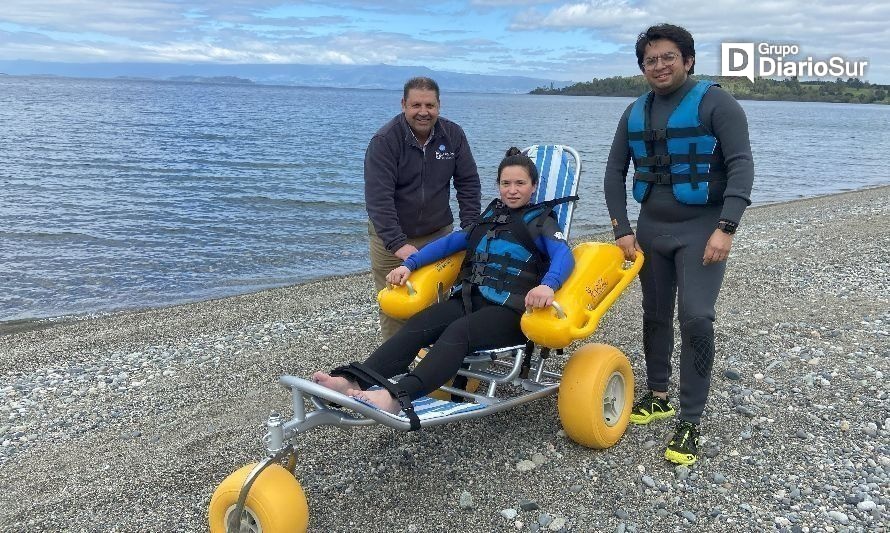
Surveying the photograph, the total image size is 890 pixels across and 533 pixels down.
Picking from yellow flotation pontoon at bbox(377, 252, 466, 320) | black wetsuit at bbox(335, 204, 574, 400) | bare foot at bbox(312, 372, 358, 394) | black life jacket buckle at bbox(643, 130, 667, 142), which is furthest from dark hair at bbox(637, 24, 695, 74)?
bare foot at bbox(312, 372, 358, 394)

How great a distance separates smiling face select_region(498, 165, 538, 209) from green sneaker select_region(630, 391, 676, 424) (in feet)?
6.25

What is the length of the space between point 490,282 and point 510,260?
218 mm

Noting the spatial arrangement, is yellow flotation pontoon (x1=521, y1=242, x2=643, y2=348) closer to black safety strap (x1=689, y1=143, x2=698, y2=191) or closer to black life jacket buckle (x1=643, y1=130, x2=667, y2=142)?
black safety strap (x1=689, y1=143, x2=698, y2=191)

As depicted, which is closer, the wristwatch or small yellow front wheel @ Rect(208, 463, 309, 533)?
small yellow front wheel @ Rect(208, 463, 309, 533)

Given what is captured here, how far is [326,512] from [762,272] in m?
8.60

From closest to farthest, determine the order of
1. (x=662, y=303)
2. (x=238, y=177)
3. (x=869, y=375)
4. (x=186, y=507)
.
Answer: (x=186, y=507)
(x=662, y=303)
(x=869, y=375)
(x=238, y=177)

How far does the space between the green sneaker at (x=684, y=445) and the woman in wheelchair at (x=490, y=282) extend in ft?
4.16

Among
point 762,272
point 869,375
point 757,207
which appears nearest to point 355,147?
point 757,207

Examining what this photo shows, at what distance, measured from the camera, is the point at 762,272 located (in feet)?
34.4

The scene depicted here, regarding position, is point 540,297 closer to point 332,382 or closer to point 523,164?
point 523,164

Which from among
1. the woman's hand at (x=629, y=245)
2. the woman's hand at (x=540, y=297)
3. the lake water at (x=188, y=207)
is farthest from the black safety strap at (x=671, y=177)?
the lake water at (x=188, y=207)

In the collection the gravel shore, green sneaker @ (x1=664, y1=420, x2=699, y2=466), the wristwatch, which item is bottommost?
the gravel shore

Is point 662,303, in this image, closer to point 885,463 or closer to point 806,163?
point 885,463

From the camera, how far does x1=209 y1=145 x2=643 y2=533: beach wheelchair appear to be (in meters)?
3.64
